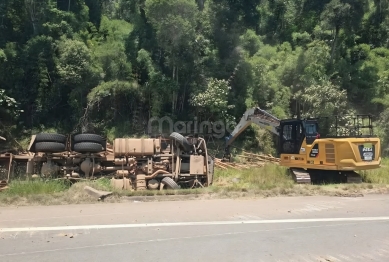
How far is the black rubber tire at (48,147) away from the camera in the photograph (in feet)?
45.0

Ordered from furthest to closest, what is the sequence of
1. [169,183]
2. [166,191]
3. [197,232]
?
[169,183]
[166,191]
[197,232]

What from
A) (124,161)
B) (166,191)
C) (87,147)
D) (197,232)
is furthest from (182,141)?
(197,232)

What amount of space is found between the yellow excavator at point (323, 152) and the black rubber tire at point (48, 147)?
912cm

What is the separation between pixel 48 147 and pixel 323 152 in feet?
33.6

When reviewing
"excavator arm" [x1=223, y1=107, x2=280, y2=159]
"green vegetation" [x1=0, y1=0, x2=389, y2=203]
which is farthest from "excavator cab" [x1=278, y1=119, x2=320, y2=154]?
"green vegetation" [x1=0, y1=0, x2=389, y2=203]

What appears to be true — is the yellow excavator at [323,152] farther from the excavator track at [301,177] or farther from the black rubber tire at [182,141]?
the black rubber tire at [182,141]

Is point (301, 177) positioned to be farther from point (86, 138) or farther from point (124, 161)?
point (86, 138)

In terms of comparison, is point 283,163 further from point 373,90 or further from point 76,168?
point 373,90

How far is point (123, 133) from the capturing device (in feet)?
89.4

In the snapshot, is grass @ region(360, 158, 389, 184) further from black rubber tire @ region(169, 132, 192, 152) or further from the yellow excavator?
black rubber tire @ region(169, 132, 192, 152)

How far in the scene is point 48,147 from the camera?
45.0ft

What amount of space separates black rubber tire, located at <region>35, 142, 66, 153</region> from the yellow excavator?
912 cm

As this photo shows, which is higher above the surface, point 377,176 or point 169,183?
point 377,176

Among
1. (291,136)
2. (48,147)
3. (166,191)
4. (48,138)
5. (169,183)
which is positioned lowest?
(166,191)
